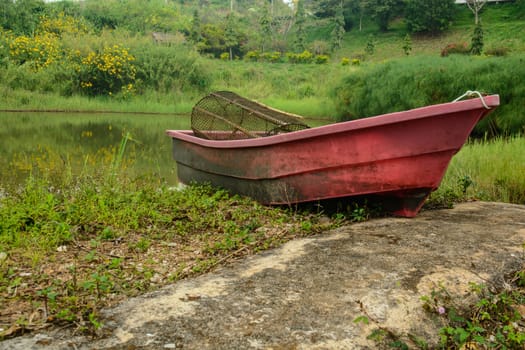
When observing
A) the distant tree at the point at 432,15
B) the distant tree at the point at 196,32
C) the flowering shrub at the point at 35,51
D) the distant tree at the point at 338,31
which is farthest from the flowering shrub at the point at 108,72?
the distant tree at the point at 432,15

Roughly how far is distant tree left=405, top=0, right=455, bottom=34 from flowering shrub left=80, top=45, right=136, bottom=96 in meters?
30.0

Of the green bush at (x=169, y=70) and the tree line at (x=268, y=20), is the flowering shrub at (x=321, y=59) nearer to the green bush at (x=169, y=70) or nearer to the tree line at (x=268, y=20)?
the tree line at (x=268, y=20)

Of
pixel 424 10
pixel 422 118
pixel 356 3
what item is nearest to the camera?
pixel 422 118

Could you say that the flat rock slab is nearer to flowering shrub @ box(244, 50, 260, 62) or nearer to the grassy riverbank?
the grassy riverbank

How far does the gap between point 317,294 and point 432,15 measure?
45651 mm

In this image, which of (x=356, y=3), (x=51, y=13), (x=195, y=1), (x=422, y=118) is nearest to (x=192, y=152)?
(x=422, y=118)

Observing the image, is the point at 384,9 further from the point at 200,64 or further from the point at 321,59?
the point at 200,64

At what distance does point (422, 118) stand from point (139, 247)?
2.33 m

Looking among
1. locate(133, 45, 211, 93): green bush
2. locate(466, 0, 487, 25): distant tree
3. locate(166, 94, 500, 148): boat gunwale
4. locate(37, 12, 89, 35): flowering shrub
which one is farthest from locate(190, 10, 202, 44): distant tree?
locate(166, 94, 500, 148): boat gunwale

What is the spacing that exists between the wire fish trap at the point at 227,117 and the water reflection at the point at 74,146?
826 millimetres

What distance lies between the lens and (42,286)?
Answer: 287cm

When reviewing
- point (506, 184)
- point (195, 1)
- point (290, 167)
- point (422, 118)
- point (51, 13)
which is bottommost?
point (506, 184)

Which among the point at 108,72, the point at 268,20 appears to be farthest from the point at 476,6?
the point at 108,72

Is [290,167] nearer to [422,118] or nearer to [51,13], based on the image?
[422,118]
